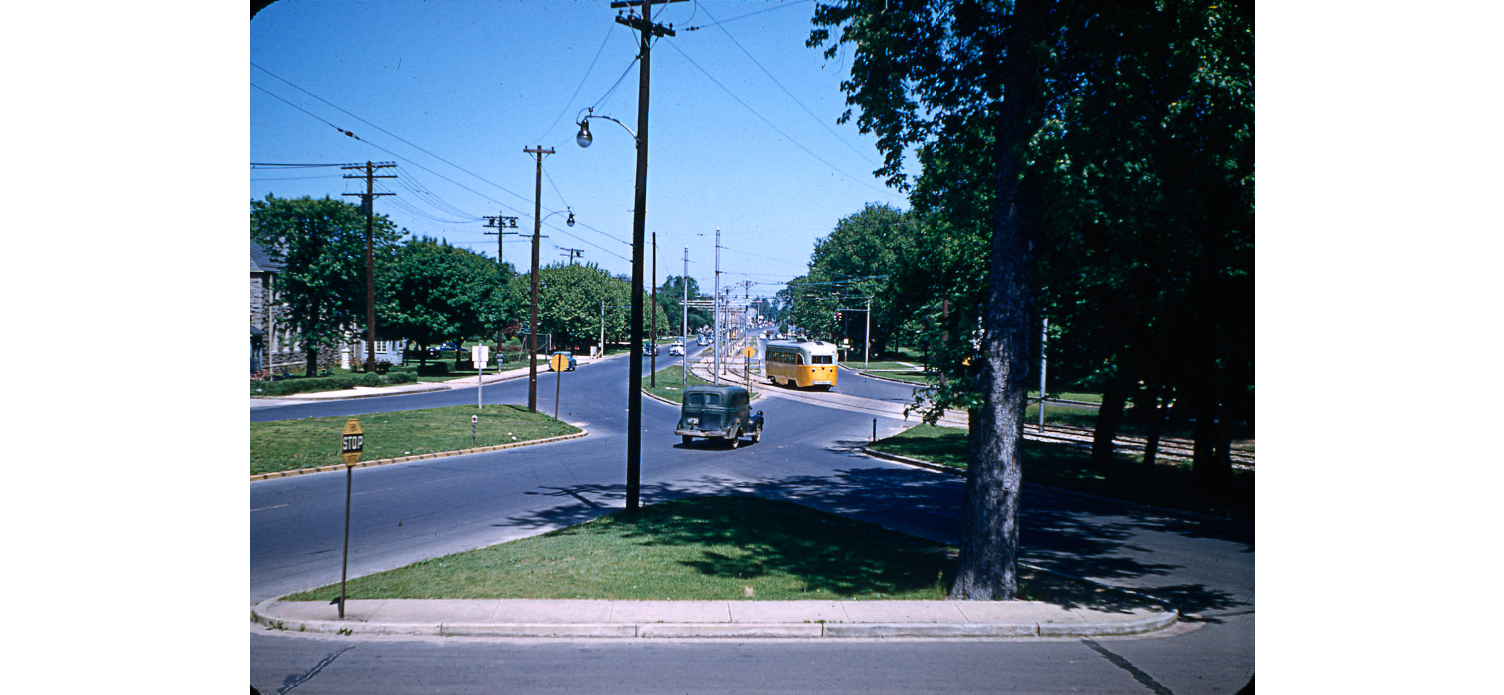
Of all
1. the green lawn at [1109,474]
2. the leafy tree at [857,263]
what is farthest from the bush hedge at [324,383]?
the leafy tree at [857,263]

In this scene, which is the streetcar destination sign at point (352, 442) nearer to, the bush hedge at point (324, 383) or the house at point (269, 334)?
the bush hedge at point (324, 383)

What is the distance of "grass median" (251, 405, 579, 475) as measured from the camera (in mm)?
18516

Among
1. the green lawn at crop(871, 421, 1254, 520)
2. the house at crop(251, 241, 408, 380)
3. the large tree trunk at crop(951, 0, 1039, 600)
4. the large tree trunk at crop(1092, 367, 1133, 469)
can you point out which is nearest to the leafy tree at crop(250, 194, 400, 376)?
the house at crop(251, 241, 408, 380)

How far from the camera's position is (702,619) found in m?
7.80

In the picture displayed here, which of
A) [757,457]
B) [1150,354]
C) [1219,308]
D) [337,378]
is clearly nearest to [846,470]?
[757,457]

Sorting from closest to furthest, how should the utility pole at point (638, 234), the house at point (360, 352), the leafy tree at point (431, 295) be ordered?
1. the utility pole at point (638, 234)
2. the leafy tree at point (431, 295)
3. the house at point (360, 352)

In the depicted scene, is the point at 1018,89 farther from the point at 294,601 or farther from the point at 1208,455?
the point at 1208,455

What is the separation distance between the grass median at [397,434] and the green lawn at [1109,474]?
1317 cm

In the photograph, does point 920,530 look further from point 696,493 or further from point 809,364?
point 809,364

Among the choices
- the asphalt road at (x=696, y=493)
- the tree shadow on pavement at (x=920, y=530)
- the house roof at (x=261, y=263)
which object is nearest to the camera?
the asphalt road at (x=696, y=493)

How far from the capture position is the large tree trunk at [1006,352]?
28.4ft

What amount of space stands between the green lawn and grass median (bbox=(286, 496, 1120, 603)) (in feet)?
26.8

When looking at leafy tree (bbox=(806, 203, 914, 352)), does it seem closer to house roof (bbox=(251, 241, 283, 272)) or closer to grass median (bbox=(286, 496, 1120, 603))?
house roof (bbox=(251, 241, 283, 272))

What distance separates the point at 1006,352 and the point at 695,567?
517cm
